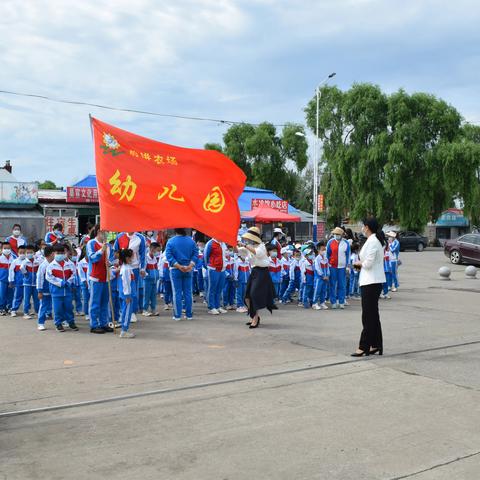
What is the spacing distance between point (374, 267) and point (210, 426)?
385 centimetres

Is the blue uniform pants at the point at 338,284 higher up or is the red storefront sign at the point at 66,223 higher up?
the red storefront sign at the point at 66,223

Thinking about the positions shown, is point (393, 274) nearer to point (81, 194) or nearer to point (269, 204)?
point (269, 204)

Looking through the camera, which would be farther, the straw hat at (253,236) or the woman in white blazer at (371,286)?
the straw hat at (253,236)

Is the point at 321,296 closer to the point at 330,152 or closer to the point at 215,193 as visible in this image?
the point at 215,193

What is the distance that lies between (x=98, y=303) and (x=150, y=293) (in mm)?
2458

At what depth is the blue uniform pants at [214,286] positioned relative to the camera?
11.8m

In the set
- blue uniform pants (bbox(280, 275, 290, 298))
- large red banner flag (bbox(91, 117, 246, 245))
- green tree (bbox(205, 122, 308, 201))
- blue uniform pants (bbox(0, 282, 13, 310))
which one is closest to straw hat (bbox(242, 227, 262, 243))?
large red banner flag (bbox(91, 117, 246, 245))

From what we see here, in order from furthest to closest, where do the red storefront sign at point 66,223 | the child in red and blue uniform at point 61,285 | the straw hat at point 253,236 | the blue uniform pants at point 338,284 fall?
1. the red storefront sign at point 66,223
2. the blue uniform pants at point 338,284
3. the straw hat at point 253,236
4. the child in red and blue uniform at point 61,285

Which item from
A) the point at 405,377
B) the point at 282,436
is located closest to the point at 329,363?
the point at 405,377

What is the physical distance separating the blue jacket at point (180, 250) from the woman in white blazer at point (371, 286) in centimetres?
400

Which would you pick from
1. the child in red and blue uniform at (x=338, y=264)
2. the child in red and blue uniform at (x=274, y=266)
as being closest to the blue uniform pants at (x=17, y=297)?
the child in red and blue uniform at (x=274, y=266)

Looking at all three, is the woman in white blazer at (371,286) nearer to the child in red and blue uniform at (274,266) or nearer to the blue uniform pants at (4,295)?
the child in red and blue uniform at (274,266)

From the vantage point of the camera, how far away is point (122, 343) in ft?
28.5

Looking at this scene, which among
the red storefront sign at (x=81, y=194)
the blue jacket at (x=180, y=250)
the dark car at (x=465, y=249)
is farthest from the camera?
the red storefront sign at (x=81, y=194)
